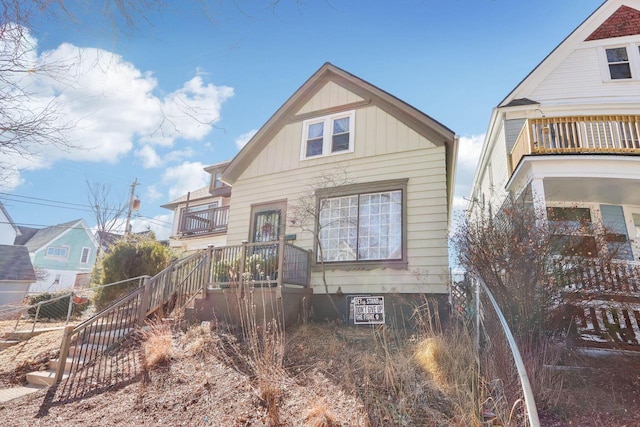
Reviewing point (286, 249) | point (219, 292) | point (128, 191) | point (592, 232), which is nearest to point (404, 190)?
A: point (286, 249)

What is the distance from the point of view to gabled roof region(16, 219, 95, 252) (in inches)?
1104

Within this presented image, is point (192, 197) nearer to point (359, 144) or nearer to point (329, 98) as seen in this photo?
point (329, 98)

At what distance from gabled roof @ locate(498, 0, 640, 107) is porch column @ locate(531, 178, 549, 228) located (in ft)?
13.2

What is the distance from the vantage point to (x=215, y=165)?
19.4m

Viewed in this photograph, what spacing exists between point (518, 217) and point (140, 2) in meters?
5.46

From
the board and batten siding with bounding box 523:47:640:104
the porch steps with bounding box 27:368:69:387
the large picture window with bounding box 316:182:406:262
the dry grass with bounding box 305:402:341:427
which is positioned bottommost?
the porch steps with bounding box 27:368:69:387

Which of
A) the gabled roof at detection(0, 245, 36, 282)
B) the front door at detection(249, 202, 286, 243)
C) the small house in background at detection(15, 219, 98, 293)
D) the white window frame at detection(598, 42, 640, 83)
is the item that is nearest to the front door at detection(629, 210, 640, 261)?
the white window frame at detection(598, 42, 640, 83)

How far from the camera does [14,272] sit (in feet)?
67.3

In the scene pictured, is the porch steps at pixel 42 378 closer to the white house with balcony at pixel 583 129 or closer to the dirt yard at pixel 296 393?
the dirt yard at pixel 296 393

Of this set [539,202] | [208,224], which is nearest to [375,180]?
[539,202]

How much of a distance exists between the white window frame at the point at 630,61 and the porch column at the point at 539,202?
5.64 meters

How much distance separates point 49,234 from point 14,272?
976 cm

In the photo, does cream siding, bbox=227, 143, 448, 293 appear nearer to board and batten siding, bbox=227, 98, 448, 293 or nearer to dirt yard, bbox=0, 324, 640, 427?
board and batten siding, bbox=227, 98, 448, 293

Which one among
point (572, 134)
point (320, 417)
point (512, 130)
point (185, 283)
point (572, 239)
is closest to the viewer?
point (320, 417)
